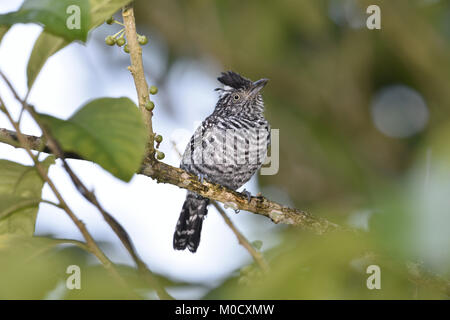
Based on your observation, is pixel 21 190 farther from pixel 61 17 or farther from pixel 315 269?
pixel 315 269

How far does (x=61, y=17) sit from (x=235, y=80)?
343 cm

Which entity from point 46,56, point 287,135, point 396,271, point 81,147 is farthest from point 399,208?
point 287,135

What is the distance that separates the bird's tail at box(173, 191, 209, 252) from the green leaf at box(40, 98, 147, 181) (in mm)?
3076

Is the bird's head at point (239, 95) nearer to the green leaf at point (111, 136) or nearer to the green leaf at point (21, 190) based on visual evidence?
the green leaf at point (21, 190)

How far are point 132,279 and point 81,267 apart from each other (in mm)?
118

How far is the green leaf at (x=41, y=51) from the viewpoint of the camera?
60.2 inches

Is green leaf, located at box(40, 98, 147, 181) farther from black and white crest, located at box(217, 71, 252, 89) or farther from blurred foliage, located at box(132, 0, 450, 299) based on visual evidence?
black and white crest, located at box(217, 71, 252, 89)

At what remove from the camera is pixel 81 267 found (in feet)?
4.08

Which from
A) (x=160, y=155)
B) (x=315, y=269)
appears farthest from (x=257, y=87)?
(x=315, y=269)

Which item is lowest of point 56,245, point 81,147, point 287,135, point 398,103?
point 56,245

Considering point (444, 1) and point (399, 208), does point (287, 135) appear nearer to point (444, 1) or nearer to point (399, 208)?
point (444, 1)

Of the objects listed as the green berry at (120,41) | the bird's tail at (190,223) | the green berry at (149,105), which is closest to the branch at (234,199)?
the green berry at (149,105)

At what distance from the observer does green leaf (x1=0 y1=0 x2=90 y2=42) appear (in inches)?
46.6

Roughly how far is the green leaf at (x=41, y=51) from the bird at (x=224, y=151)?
2.56 metres
